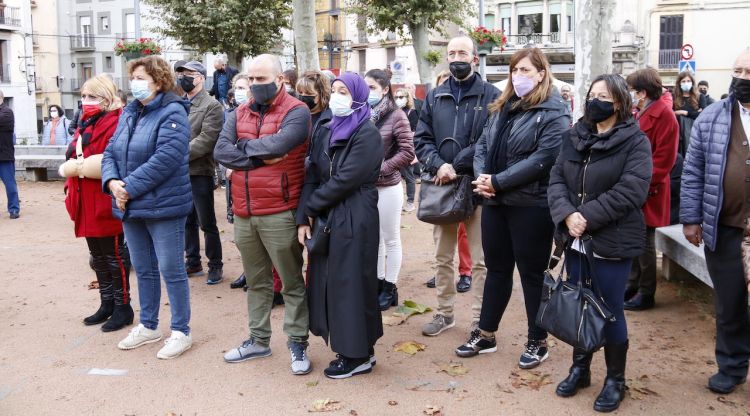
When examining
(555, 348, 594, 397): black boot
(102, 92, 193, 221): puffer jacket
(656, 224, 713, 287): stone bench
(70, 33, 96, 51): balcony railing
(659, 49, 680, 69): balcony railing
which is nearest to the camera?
(555, 348, 594, 397): black boot

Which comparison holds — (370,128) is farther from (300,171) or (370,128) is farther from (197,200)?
(197,200)

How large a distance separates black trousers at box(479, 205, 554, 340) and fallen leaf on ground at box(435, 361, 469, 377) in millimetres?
352

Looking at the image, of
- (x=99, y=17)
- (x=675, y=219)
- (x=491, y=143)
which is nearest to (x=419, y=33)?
(x=675, y=219)

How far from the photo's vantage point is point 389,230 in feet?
20.8

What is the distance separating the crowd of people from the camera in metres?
4.21

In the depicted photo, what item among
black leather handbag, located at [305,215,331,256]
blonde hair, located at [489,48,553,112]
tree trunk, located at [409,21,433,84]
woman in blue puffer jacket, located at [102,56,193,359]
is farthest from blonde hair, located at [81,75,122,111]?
tree trunk, located at [409,21,433,84]

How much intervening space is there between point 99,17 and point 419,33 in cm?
3486

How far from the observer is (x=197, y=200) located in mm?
7168

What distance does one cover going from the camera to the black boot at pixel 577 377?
14.4ft

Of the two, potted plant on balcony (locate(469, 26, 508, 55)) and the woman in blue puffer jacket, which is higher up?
potted plant on balcony (locate(469, 26, 508, 55))

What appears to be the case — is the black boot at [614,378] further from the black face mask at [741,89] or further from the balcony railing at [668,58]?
the balcony railing at [668,58]

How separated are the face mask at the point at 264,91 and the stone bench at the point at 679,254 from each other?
10.7 ft

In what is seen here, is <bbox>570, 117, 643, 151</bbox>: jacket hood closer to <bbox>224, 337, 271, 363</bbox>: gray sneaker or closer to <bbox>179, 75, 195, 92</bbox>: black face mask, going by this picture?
<bbox>224, 337, 271, 363</bbox>: gray sneaker

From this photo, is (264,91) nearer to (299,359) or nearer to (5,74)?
(299,359)
